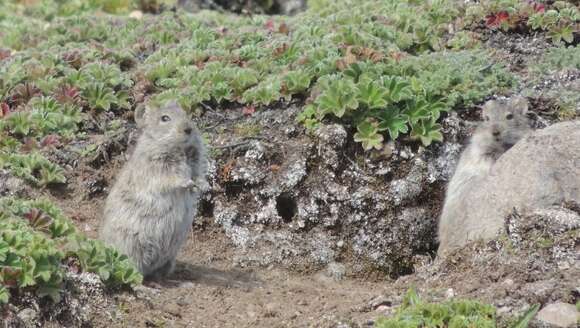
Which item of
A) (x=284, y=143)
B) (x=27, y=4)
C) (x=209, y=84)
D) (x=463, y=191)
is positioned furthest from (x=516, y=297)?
(x=27, y=4)

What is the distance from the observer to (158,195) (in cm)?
1012

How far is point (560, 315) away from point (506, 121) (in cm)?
419

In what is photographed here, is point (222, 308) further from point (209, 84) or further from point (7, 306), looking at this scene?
point (209, 84)

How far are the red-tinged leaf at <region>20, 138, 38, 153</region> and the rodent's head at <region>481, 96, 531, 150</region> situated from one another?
5.24 meters

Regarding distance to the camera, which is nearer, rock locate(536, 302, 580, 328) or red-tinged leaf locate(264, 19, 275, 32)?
rock locate(536, 302, 580, 328)

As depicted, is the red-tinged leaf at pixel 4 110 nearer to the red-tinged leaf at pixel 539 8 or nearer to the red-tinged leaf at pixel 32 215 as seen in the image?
the red-tinged leaf at pixel 32 215

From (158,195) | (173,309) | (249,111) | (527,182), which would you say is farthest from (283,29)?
(173,309)

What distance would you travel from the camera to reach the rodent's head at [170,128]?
33.9 feet

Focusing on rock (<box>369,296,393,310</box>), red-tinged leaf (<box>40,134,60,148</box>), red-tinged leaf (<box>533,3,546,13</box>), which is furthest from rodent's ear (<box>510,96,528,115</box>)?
red-tinged leaf (<box>40,134,60,148</box>)

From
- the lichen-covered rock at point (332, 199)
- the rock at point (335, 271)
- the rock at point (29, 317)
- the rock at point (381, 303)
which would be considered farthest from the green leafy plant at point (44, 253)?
the rock at point (335, 271)

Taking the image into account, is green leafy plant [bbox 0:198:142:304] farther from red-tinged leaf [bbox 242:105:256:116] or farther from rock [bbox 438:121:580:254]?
red-tinged leaf [bbox 242:105:256:116]

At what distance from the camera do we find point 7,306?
26.1 ft

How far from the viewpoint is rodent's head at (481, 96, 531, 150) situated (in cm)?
1095

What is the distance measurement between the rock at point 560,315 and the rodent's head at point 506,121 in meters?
3.79
